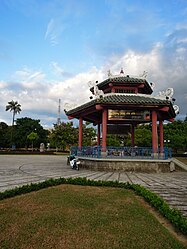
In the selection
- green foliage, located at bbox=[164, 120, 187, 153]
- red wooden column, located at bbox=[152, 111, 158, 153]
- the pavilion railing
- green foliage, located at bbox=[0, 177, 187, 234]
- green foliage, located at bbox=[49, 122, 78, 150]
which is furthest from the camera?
green foliage, located at bbox=[49, 122, 78, 150]


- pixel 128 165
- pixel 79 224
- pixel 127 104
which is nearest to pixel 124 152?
pixel 128 165

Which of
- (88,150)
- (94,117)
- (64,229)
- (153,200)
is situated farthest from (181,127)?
(64,229)

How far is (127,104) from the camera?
13.9 metres

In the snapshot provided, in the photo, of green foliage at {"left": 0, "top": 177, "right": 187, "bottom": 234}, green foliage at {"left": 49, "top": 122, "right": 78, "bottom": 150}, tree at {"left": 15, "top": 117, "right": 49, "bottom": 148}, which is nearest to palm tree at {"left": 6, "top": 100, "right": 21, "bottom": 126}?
tree at {"left": 15, "top": 117, "right": 49, "bottom": 148}

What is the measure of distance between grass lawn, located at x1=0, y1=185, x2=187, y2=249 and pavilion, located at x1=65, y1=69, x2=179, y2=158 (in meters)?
8.64

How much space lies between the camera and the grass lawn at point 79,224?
3.39 metres

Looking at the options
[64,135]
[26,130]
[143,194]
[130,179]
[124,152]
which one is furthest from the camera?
[26,130]

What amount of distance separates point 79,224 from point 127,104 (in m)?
10.8

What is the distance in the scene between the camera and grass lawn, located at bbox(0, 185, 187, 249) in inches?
133

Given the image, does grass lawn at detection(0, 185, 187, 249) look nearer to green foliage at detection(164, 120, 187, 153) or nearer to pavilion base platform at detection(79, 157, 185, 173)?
pavilion base platform at detection(79, 157, 185, 173)

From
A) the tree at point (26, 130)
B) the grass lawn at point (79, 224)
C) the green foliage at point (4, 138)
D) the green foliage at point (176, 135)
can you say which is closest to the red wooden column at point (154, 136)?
the grass lawn at point (79, 224)

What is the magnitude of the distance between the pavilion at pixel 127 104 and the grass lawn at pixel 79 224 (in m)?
8.64

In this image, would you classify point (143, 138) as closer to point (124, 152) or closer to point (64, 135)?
point (124, 152)

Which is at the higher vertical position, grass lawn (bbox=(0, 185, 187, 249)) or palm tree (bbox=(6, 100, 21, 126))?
palm tree (bbox=(6, 100, 21, 126))
